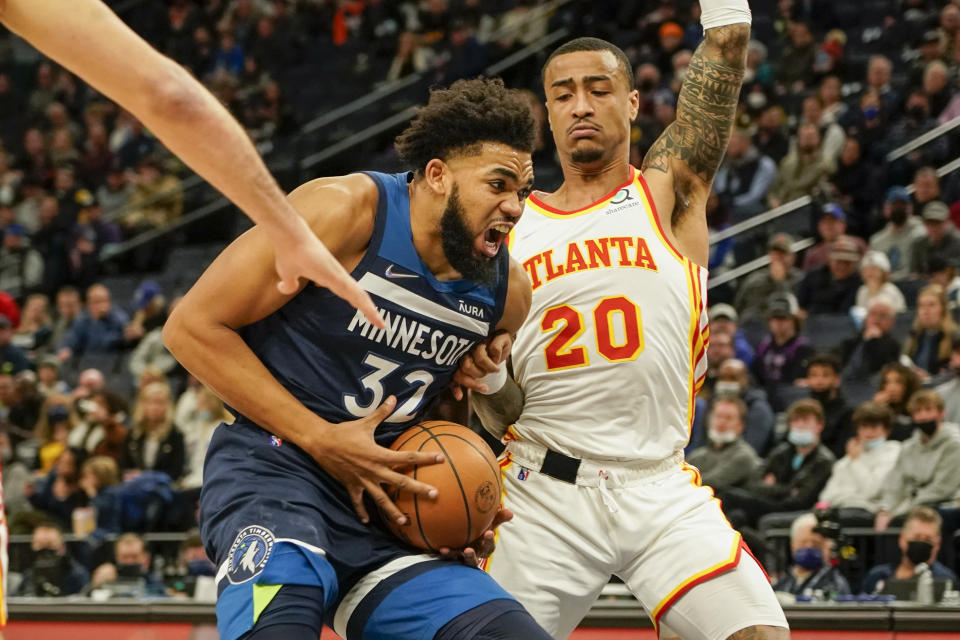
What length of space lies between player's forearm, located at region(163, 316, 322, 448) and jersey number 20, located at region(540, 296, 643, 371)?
133 cm

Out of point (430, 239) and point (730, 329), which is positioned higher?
point (430, 239)

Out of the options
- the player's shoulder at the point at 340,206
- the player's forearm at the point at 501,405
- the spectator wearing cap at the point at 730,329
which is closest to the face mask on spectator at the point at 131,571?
the spectator wearing cap at the point at 730,329

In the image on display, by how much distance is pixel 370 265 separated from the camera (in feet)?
12.2

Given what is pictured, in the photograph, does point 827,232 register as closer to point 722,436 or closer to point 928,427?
point 722,436

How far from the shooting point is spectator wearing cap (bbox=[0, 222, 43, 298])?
16484 millimetres

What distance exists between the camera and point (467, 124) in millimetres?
3820

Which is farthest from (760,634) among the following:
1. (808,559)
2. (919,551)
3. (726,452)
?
(726,452)

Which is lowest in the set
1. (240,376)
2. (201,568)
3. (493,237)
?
(201,568)

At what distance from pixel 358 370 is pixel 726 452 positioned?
579 cm

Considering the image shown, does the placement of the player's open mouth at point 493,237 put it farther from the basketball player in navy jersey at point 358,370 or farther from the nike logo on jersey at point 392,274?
the nike logo on jersey at point 392,274

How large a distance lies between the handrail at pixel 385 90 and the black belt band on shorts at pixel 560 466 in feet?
41.4

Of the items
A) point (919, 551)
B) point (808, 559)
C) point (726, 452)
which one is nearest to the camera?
point (919, 551)

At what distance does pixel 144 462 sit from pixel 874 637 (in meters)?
6.91

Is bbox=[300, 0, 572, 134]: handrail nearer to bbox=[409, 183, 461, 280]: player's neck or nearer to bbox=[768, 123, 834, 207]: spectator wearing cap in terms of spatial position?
bbox=[768, 123, 834, 207]: spectator wearing cap
